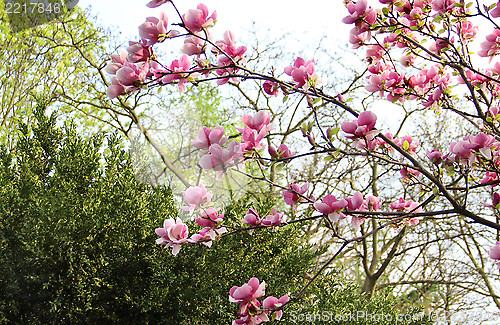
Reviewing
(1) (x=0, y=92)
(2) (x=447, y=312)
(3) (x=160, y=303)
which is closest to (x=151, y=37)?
(3) (x=160, y=303)

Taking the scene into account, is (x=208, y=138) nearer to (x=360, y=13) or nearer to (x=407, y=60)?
(x=360, y=13)

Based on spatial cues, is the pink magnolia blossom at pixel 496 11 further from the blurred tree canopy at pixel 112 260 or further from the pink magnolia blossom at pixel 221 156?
the blurred tree canopy at pixel 112 260

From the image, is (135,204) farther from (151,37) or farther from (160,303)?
(151,37)

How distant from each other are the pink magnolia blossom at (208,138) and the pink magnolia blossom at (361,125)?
0.41 meters

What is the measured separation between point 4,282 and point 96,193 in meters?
0.80

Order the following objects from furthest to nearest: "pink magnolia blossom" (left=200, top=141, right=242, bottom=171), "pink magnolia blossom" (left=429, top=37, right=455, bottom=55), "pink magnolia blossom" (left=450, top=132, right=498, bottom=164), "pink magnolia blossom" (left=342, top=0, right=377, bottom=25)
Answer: "pink magnolia blossom" (left=429, top=37, right=455, bottom=55) < "pink magnolia blossom" (left=342, top=0, right=377, bottom=25) < "pink magnolia blossom" (left=450, top=132, right=498, bottom=164) < "pink magnolia blossom" (left=200, top=141, right=242, bottom=171)

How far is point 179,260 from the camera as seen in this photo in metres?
2.86

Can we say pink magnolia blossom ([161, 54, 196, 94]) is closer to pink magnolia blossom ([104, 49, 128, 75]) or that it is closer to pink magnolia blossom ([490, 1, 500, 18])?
pink magnolia blossom ([104, 49, 128, 75])

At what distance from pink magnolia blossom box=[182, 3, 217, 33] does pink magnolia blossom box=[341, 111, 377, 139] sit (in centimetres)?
58

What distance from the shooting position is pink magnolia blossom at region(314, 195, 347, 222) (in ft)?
4.75

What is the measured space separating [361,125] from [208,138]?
1.68 feet

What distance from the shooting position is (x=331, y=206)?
1466 mm

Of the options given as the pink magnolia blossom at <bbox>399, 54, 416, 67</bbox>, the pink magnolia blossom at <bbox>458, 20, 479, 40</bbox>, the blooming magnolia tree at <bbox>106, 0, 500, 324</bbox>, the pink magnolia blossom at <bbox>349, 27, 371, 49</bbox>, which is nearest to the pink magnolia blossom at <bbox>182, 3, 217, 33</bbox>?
the blooming magnolia tree at <bbox>106, 0, 500, 324</bbox>

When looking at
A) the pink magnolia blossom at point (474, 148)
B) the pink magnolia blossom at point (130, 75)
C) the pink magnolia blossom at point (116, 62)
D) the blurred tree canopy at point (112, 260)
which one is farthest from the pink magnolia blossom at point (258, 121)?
the blurred tree canopy at point (112, 260)
